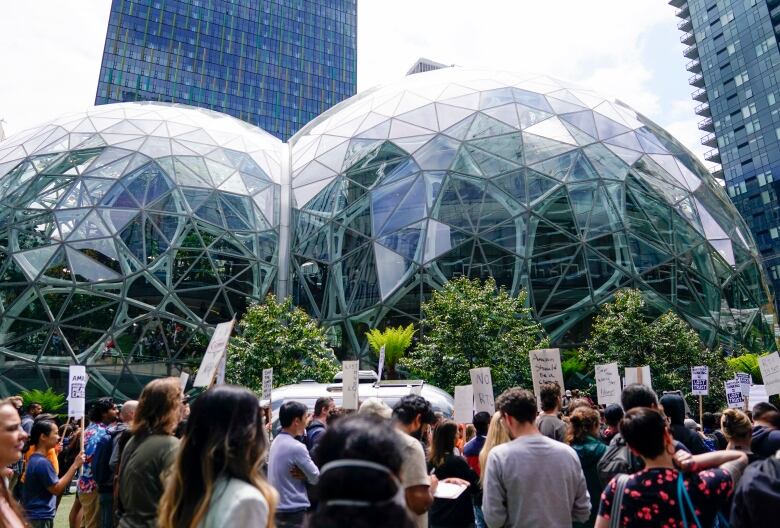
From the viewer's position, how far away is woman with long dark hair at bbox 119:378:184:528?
3.42m

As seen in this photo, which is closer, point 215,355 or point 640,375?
point 215,355

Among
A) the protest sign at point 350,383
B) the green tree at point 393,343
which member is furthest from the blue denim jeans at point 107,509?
the green tree at point 393,343

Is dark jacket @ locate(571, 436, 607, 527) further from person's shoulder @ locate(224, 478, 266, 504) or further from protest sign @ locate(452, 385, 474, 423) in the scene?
person's shoulder @ locate(224, 478, 266, 504)

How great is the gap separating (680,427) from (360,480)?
4946 millimetres

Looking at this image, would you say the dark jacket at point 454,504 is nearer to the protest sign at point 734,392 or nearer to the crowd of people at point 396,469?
the crowd of people at point 396,469

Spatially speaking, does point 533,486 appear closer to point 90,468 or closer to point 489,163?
point 90,468

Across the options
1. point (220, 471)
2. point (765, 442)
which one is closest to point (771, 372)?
point (765, 442)

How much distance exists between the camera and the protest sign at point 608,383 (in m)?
10.5

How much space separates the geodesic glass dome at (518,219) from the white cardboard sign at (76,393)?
1399 cm

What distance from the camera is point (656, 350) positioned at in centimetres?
1820

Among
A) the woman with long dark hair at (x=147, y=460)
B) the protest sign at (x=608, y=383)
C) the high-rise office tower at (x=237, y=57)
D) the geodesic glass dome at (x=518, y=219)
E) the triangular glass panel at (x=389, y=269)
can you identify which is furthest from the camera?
the high-rise office tower at (x=237, y=57)

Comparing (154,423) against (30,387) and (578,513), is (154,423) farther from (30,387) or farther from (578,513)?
(30,387)

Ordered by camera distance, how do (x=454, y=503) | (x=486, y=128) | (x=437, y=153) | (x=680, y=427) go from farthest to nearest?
(x=486, y=128), (x=437, y=153), (x=680, y=427), (x=454, y=503)

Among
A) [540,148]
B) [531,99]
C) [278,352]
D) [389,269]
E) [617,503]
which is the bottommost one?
[617,503]
